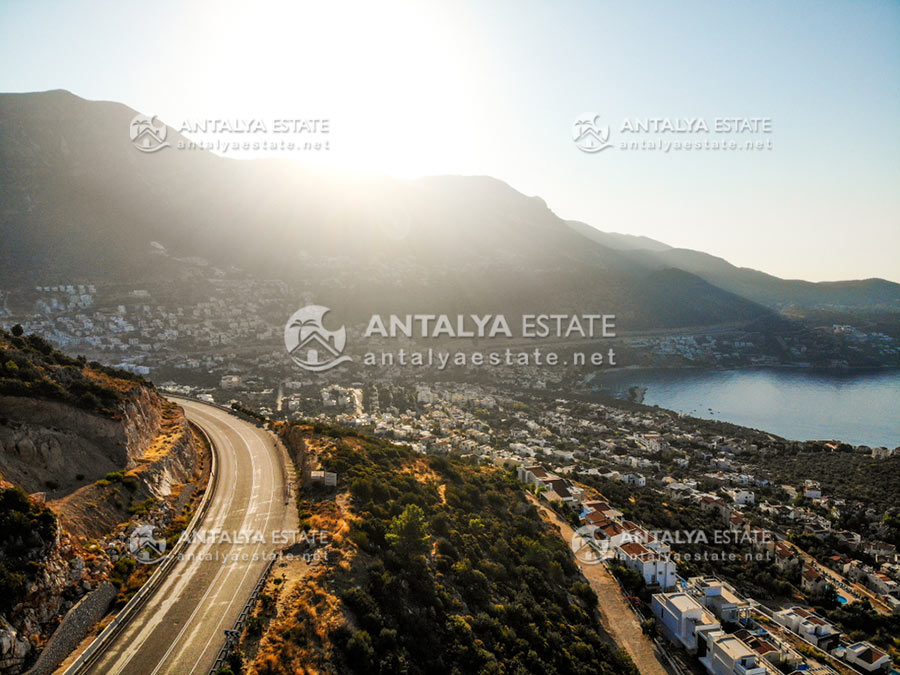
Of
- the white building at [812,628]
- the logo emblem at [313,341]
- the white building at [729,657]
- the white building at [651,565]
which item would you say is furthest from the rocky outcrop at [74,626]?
the logo emblem at [313,341]

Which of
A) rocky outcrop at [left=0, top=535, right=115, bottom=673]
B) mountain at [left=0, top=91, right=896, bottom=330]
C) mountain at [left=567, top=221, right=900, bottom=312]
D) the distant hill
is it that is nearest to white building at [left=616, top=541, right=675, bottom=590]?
rocky outcrop at [left=0, top=535, right=115, bottom=673]

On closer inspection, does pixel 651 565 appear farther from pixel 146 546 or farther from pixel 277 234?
pixel 277 234

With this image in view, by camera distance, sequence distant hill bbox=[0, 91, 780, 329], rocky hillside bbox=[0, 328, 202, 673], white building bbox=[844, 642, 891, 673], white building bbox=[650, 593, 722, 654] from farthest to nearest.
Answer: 1. distant hill bbox=[0, 91, 780, 329]
2. white building bbox=[844, 642, 891, 673]
3. white building bbox=[650, 593, 722, 654]
4. rocky hillside bbox=[0, 328, 202, 673]

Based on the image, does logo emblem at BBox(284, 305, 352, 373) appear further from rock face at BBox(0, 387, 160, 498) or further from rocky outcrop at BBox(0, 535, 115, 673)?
rocky outcrop at BBox(0, 535, 115, 673)

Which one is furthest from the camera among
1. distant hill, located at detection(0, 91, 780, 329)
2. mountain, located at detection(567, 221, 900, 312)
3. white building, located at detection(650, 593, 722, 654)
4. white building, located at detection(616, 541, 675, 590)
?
mountain, located at detection(567, 221, 900, 312)

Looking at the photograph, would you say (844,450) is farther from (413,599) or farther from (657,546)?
(413,599)

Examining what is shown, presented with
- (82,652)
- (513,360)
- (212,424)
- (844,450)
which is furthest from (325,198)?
(82,652)
